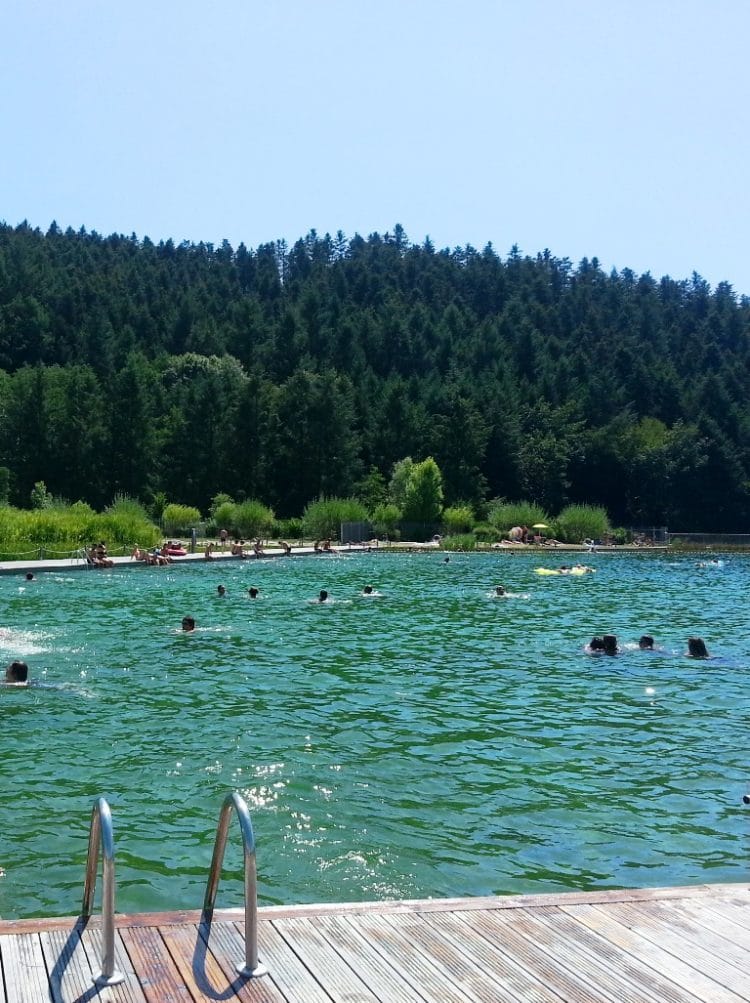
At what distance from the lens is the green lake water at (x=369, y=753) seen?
9.12 m

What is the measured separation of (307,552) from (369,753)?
130 feet

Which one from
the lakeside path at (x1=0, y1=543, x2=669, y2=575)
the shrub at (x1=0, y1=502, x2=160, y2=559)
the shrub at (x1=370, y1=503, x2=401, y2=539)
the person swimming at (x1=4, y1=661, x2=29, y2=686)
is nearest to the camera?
the person swimming at (x1=4, y1=661, x2=29, y2=686)

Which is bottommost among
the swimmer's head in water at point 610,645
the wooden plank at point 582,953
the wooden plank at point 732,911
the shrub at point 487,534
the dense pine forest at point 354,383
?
the swimmer's head in water at point 610,645

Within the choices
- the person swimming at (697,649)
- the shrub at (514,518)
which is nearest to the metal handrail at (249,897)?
the person swimming at (697,649)

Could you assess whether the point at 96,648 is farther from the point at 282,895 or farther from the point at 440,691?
the point at 282,895

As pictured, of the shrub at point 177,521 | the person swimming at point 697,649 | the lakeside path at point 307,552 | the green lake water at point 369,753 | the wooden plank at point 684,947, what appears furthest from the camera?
the shrub at point 177,521

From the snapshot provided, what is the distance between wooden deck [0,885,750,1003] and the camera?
509cm

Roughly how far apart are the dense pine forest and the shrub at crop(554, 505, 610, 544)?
57.5 ft

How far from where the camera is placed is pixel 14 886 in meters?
8.56

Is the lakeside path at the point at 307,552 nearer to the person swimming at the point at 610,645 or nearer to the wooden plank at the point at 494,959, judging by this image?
the person swimming at the point at 610,645

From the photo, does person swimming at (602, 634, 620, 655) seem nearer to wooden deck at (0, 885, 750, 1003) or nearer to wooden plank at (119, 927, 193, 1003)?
wooden deck at (0, 885, 750, 1003)

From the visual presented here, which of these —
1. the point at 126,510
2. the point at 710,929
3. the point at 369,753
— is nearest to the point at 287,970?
the point at 710,929

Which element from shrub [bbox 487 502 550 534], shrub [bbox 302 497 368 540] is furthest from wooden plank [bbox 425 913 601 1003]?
shrub [bbox 487 502 550 534]

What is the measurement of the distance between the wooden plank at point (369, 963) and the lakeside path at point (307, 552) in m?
34.0
